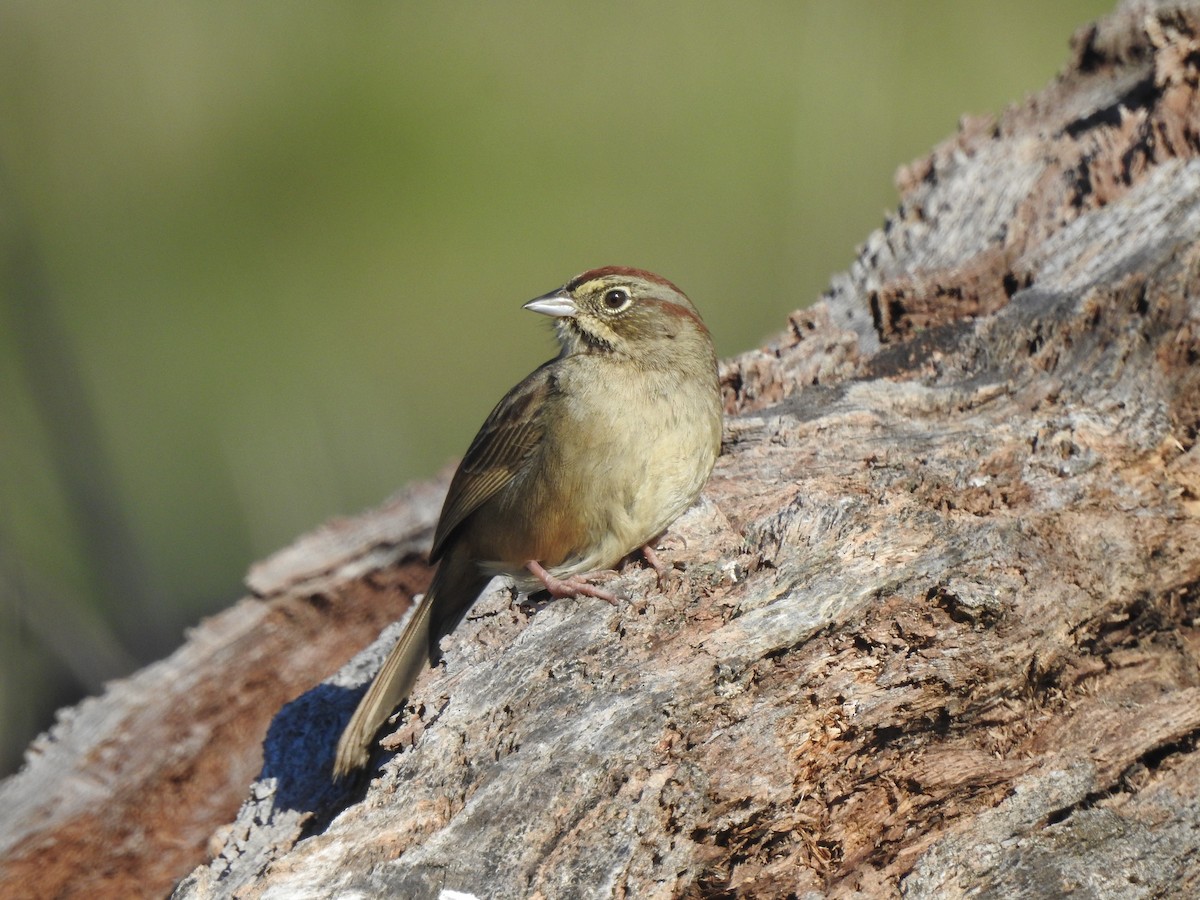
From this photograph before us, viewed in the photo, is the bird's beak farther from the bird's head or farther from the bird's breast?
the bird's breast

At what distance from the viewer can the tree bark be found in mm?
2705

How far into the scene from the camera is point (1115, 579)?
3184mm

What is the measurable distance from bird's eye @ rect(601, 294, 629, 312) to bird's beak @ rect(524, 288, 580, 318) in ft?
0.34

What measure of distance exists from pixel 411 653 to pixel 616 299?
1335 millimetres

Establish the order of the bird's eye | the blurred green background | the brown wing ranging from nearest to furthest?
the brown wing < the bird's eye < the blurred green background

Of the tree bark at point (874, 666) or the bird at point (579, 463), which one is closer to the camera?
the tree bark at point (874, 666)

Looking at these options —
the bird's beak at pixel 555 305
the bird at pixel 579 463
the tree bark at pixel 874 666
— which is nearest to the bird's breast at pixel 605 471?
the bird at pixel 579 463

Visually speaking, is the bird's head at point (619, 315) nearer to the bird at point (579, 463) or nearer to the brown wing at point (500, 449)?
the bird at point (579, 463)

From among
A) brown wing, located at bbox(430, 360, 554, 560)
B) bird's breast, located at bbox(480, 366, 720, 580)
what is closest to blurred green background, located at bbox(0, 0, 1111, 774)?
brown wing, located at bbox(430, 360, 554, 560)

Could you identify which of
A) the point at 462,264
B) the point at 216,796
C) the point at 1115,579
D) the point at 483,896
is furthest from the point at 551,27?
the point at 483,896

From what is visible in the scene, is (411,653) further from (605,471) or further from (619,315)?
(619,315)

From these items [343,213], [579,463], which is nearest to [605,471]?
[579,463]

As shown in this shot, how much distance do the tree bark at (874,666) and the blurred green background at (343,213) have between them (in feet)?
6.76

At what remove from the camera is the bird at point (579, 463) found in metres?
3.61
